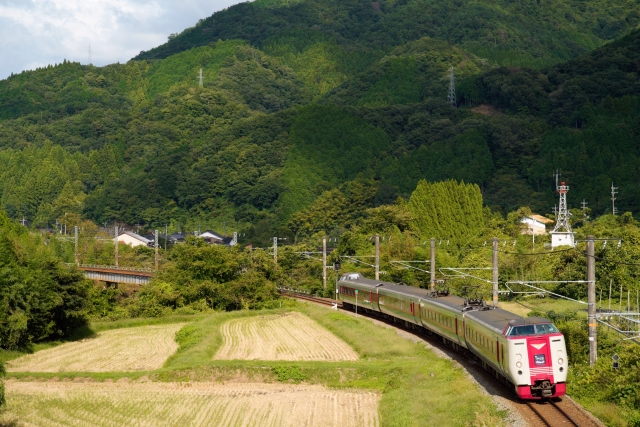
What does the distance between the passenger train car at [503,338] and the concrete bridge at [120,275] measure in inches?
1756

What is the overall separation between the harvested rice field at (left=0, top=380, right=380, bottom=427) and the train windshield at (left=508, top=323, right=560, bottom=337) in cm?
565

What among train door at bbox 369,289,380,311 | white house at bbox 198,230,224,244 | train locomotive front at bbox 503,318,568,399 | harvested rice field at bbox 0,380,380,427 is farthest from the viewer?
white house at bbox 198,230,224,244

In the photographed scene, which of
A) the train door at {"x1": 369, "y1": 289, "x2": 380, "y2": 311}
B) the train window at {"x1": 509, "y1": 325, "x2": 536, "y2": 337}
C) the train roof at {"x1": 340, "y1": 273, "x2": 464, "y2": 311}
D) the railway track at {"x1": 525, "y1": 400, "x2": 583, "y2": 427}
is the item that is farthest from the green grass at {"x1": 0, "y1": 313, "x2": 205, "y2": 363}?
the railway track at {"x1": 525, "y1": 400, "x2": 583, "y2": 427}

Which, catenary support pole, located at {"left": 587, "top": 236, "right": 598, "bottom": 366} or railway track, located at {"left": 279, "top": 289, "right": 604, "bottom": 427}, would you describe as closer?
railway track, located at {"left": 279, "top": 289, "right": 604, "bottom": 427}

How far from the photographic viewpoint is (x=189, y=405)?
113 ft

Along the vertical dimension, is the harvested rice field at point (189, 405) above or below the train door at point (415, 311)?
below

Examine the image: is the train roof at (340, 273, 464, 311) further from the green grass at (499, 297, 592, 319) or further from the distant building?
the distant building

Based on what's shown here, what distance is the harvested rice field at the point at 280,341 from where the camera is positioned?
150ft

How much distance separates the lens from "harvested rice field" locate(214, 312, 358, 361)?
45.6 metres

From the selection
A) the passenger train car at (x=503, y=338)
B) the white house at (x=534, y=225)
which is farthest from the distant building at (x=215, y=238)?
the passenger train car at (x=503, y=338)

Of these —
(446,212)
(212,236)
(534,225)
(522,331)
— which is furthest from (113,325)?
(212,236)

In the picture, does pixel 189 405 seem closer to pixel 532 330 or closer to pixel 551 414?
pixel 532 330

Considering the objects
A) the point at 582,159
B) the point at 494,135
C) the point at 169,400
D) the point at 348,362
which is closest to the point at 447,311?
the point at 348,362

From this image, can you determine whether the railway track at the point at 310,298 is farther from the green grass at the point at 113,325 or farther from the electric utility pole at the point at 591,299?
the electric utility pole at the point at 591,299
